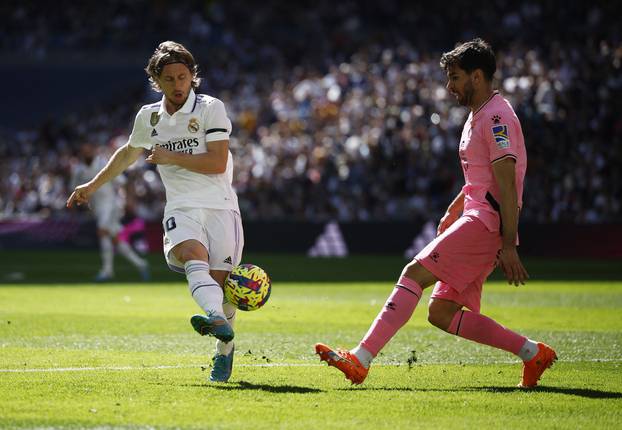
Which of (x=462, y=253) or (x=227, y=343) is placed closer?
(x=462, y=253)

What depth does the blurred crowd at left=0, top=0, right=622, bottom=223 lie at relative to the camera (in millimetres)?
26391

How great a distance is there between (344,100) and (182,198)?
2365cm

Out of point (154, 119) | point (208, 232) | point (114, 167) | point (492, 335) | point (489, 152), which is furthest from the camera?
point (114, 167)

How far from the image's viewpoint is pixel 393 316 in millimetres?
7422

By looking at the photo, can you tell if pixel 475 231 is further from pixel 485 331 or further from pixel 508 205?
pixel 485 331

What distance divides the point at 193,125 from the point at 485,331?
8.16ft

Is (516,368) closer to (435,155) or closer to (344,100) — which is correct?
(435,155)

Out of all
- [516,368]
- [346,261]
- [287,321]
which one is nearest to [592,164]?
[346,261]

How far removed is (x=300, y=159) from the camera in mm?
30547

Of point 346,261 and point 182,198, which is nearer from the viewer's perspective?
point 182,198

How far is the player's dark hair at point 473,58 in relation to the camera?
745 centimetres

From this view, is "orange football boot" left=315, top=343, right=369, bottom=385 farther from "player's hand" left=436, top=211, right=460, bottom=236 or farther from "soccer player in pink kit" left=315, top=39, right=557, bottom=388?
"player's hand" left=436, top=211, right=460, bottom=236

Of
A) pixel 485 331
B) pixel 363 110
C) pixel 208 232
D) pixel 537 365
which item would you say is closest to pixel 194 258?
pixel 208 232

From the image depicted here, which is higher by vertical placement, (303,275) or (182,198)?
(182,198)
